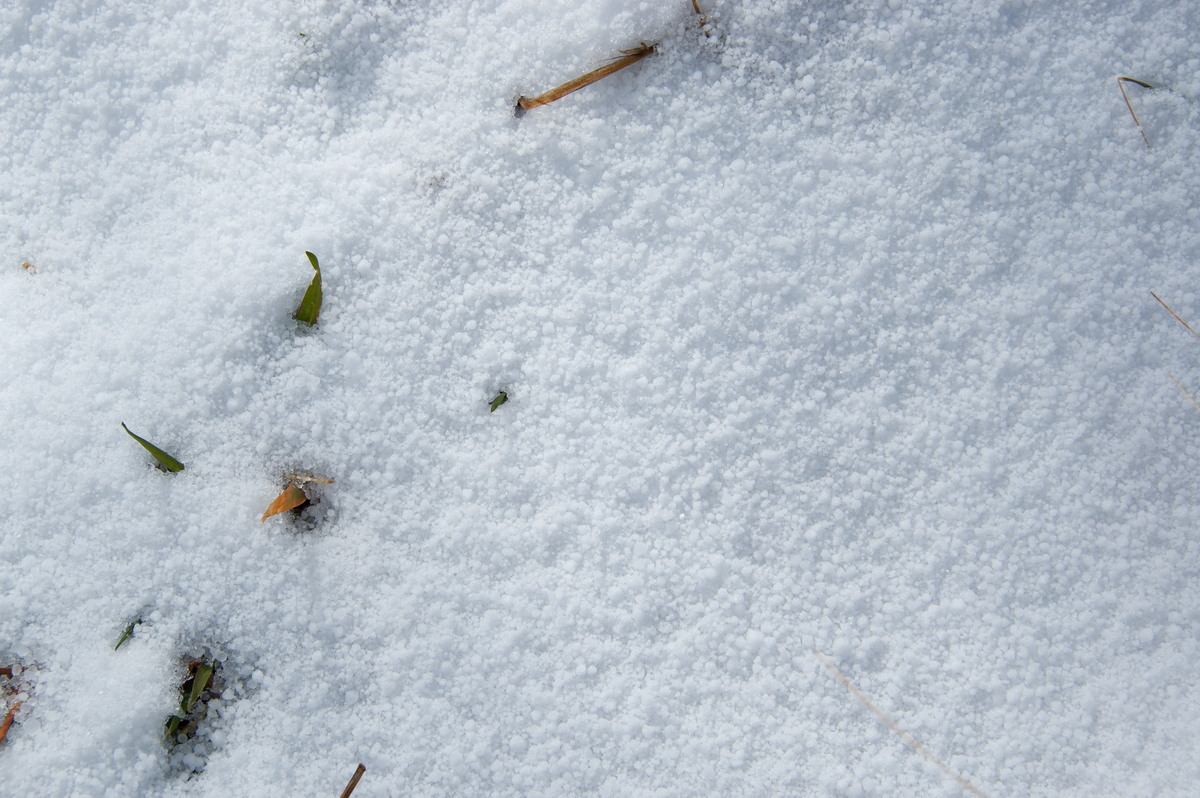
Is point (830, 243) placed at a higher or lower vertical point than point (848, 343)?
higher

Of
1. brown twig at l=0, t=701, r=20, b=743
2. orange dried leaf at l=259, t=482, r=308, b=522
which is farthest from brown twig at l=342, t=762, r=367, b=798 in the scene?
brown twig at l=0, t=701, r=20, b=743

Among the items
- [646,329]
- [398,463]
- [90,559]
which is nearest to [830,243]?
[646,329]

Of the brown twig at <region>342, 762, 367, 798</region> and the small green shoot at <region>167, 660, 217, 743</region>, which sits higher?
the small green shoot at <region>167, 660, 217, 743</region>

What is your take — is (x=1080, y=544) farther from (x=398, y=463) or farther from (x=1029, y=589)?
(x=398, y=463)

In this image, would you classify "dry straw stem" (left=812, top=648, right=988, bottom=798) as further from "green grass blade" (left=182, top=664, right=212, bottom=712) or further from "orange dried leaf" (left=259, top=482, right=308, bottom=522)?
"green grass blade" (left=182, top=664, right=212, bottom=712)

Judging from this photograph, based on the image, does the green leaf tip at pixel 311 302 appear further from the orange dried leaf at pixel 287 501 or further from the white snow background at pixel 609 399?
the orange dried leaf at pixel 287 501

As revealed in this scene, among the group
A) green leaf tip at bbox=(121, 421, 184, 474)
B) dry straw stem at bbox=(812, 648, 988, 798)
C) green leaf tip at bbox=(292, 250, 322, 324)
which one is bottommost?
dry straw stem at bbox=(812, 648, 988, 798)
